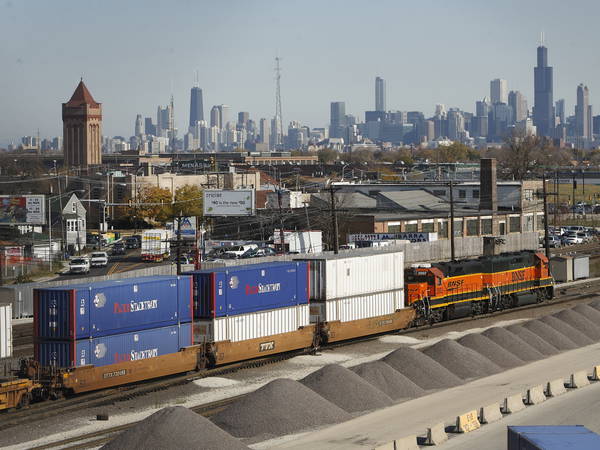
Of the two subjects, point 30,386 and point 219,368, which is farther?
point 219,368

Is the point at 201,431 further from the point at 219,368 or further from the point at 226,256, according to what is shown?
the point at 226,256

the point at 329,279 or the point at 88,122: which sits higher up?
the point at 88,122

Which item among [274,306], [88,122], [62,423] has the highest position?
[88,122]

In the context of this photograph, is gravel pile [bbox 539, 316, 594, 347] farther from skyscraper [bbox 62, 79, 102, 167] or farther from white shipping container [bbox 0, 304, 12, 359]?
skyscraper [bbox 62, 79, 102, 167]

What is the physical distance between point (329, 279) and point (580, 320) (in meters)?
15.1

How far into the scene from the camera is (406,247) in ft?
251

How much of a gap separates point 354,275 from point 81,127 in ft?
531

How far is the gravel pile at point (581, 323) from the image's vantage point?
47.2m

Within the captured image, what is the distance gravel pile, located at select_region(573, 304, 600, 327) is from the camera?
164 ft

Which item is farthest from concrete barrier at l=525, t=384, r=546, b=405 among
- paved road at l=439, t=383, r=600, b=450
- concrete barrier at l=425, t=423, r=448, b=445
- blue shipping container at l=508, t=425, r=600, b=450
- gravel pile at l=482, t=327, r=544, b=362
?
blue shipping container at l=508, t=425, r=600, b=450

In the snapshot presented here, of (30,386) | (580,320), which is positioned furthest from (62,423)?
(580,320)

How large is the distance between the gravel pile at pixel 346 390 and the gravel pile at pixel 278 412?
0.89m

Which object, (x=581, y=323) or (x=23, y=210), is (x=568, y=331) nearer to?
(x=581, y=323)

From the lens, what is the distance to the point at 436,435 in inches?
1014
